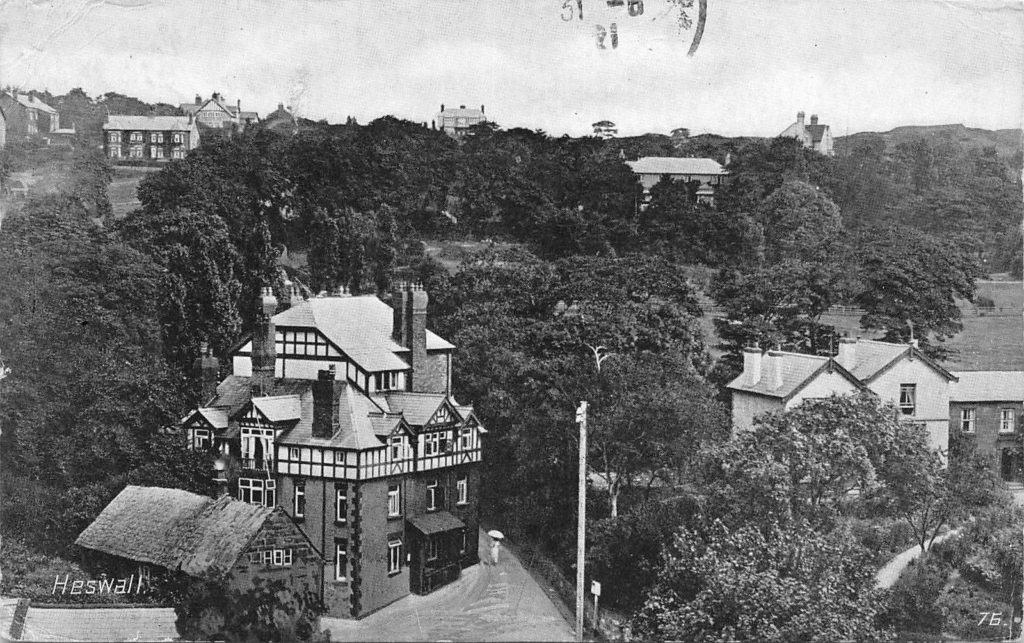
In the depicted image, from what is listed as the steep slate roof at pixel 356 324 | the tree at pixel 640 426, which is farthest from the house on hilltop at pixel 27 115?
the tree at pixel 640 426

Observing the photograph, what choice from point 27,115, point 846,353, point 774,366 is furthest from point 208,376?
point 846,353

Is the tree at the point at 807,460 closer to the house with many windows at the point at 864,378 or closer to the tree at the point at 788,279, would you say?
the house with many windows at the point at 864,378

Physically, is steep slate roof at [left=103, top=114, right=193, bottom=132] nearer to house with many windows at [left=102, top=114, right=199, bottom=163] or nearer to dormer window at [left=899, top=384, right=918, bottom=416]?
house with many windows at [left=102, top=114, right=199, bottom=163]

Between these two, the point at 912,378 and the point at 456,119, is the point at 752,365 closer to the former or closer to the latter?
the point at 912,378

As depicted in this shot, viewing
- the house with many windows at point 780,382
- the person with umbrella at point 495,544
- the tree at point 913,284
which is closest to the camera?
the person with umbrella at point 495,544

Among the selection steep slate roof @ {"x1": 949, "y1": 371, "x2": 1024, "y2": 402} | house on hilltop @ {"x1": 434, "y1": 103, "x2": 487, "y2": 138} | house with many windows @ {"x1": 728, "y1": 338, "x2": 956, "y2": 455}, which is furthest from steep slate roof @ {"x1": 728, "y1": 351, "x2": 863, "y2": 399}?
house on hilltop @ {"x1": 434, "y1": 103, "x2": 487, "y2": 138}

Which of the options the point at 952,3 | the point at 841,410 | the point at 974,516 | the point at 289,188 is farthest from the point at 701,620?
the point at 952,3
